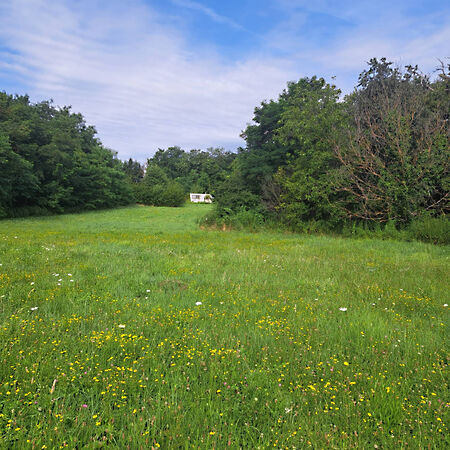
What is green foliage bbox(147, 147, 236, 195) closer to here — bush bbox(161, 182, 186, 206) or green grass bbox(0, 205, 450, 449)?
bush bbox(161, 182, 186, 206)

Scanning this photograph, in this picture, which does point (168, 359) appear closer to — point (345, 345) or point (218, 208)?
point (345, 345)

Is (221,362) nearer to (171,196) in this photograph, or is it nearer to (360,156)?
(360,156)

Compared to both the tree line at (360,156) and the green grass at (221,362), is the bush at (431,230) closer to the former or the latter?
the tree line at (360,156)

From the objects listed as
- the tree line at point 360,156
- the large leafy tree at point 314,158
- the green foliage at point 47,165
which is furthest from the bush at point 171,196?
the large leafy tree at point 314,158

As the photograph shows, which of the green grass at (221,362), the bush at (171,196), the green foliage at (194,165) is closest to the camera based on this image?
the green grass at (221,362)

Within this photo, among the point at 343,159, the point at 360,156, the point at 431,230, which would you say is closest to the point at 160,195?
the point at 343,159

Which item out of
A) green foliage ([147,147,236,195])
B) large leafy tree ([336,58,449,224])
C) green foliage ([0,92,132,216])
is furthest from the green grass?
green foliage ([147,147,236,195])

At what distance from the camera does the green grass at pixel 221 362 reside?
2.12 metres

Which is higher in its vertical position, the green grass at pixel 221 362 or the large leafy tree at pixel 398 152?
the large leafy tree at pixel 398 152

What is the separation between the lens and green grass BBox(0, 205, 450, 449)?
2123mm

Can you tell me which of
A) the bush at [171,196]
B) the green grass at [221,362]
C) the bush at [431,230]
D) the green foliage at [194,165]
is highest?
the green foliage at [194,165]

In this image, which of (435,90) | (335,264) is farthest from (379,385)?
(435,90)

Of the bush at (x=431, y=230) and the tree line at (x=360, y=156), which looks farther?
the tree line at (x=360, y=156)

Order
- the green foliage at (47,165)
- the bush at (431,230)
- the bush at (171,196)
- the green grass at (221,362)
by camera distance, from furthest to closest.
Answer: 1. the bush at (171,196)
2. the green foliage at (47,165)
3. the bush at (431,230)
4. the green grass at (221,362)
